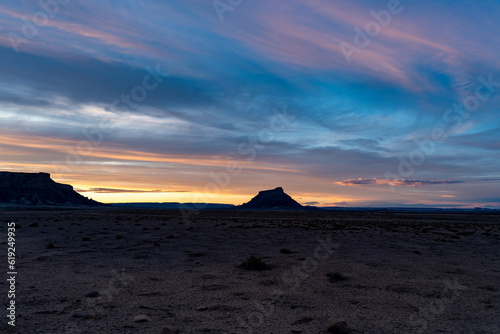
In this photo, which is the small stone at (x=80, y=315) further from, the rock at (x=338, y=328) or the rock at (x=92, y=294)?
the rock at (x=338, y=328)

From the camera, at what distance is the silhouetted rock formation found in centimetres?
15988

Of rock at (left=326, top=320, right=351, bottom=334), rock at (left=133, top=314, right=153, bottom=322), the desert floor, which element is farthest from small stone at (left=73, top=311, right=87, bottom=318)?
rock at (left=326, top=320, right=351, bottom=334)

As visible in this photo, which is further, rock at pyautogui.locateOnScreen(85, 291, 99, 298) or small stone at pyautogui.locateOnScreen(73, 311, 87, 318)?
rock at pyautogui.locateOnScreen(85, 291, 99, 298)

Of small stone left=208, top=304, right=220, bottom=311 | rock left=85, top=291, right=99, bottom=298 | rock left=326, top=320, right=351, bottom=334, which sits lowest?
rock left=85, top=291, right=99, bottom=298

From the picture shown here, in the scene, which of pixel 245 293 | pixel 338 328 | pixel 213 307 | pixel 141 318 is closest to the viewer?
pixel 338 328

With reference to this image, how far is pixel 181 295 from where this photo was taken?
25.1 ft

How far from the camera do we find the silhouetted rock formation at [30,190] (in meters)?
160

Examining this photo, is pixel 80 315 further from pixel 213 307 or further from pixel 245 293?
pixel 245 293

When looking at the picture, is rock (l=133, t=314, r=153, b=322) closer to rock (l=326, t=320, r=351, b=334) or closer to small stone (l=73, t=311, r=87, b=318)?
small stone (l=73, t=311, r=87, b=318)

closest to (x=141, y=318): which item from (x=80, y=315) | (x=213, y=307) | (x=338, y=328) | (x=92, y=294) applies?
(x=80, y=315)

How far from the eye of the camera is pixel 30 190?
16800cm

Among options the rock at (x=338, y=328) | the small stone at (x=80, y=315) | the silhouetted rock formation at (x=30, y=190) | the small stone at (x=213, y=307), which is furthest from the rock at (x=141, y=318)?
the silhouetted rock formation at (x=30, y=190)

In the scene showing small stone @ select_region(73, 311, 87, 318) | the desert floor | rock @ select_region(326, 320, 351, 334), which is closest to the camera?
rock @ select_region(326, 320, 351, 334)

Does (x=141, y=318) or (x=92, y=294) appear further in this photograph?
(x=92, y=294)
